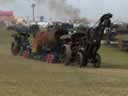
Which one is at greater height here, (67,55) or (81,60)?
(67,55)

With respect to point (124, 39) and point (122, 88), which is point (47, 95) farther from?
point (124, 39)

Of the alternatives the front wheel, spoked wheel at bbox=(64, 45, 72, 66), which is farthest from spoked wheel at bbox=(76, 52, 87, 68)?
spoked wheel at bbox=(64, 45, 72, 66)

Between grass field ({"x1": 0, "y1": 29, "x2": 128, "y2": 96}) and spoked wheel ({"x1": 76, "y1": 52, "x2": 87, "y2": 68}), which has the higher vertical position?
grass field ({"x1": 0, "y1": 29, "x2": 128, "y2": 96})

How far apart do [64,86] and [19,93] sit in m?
1.79

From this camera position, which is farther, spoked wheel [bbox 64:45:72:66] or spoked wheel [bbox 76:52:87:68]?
spoked wheel [bbox 64:45:72:66]

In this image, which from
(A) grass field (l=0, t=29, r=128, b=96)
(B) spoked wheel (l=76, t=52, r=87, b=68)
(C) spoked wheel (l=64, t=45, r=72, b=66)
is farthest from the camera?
(C) spoked wheel (l=64, t=45, r=72, b=66)

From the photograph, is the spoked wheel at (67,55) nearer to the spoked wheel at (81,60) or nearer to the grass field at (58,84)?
the spoked wheel at (81,60)

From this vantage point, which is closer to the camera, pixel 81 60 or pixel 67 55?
pixel 81 60

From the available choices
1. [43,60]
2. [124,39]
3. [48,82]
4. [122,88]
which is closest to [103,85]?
[122,88]

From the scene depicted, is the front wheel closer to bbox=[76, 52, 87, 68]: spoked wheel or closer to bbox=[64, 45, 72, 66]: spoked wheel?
bbox=[76, 52, 87, 68]: spoked wheel

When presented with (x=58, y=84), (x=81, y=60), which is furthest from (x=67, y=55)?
(x=58, y=84)

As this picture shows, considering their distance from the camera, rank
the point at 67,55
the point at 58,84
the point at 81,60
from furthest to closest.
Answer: the point at 67,55, the point at 81,60, the point at 58,84

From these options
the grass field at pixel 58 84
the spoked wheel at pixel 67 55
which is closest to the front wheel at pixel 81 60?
the spoked wheel at pixel 67 55

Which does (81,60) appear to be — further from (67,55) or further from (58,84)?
(58,84)
